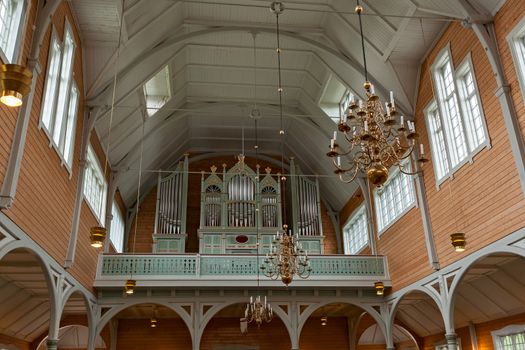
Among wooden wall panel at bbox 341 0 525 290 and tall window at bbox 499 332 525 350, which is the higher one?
wooden wall panel at bbox 341 0 525 290

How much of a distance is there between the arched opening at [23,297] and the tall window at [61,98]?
9.01ft

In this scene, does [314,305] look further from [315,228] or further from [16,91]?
[16,91]

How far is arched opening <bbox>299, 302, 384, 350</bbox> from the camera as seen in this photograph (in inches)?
896

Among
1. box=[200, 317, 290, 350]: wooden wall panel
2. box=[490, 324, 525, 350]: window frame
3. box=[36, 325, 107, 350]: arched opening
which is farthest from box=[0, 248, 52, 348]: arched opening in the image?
box=[490, 324, 525, 350]: window frame

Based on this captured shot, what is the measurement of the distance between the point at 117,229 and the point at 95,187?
196 inches

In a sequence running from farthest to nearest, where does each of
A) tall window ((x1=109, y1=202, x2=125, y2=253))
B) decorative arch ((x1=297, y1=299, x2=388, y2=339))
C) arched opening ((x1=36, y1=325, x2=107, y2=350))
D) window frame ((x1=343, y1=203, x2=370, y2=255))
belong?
arched opening ((x1=36, y1=325, x2=107, y2=350)) → tall window ((x1=109, y1=202, x2=125, y2=253)) → window frame ((x1=343, y1=203, x2=370, y2=255)) → decorative arch ((x1=297, y1=299, x2=388, y2=339))

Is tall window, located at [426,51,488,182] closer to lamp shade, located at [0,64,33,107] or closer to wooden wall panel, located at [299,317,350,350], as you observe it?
lamp shade, located at [0,64,33,107]

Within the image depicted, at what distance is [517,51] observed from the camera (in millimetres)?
10781

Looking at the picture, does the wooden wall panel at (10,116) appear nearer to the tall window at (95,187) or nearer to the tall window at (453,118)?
the tall window at (95,187)

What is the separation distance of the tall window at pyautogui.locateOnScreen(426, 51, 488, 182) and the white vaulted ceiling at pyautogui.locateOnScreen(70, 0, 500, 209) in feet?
4.07

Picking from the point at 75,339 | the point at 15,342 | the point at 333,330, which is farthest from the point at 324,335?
the point at 15,342

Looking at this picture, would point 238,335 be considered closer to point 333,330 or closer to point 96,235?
point 333,330

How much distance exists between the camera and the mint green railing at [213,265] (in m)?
17.6

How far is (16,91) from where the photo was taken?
463 centimetres
